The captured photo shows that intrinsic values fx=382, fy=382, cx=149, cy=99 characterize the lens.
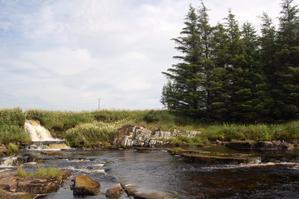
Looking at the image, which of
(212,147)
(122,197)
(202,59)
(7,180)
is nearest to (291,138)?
(212,147)

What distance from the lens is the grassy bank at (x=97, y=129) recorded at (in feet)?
112

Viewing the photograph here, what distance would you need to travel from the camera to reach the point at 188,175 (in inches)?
771

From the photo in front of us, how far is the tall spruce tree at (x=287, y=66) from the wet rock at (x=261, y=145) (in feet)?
33.1

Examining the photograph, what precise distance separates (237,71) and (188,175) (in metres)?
25.6

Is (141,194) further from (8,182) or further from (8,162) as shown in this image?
(8,162)

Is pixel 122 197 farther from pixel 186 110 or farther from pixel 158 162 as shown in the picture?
pixel 186 110

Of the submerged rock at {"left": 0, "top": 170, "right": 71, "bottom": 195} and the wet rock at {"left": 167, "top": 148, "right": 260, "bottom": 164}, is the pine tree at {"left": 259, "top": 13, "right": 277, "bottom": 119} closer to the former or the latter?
the wet rock at {"left": 167, "top": 148, "right": 260, "bottom": 164}

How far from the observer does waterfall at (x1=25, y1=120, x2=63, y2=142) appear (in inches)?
1400

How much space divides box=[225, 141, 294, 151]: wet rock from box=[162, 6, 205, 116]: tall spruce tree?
1177 centimetres

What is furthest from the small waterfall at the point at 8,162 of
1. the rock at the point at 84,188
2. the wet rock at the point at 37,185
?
the rock at the point at 84,188

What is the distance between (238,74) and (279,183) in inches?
1063

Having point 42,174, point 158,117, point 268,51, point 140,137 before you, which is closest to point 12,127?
point 140,137

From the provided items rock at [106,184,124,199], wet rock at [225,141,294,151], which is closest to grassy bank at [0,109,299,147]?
wet rock at [225,141,294,151]

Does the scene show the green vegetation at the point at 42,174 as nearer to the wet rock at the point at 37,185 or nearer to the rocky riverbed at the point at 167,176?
the wet rock at the point at 37,185
